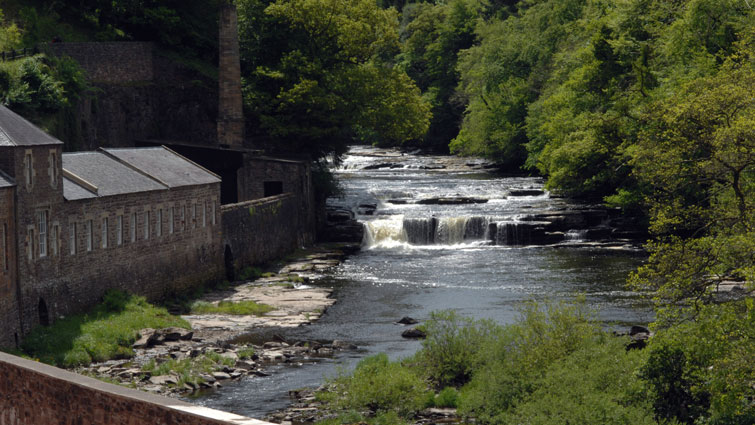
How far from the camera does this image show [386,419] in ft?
79.7

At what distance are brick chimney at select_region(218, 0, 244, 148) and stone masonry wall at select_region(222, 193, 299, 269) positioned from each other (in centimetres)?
677

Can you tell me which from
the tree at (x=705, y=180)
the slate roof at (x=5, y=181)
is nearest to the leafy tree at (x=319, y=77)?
the slate roof at (x=5, y=181)

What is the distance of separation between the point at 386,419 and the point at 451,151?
2808 inches

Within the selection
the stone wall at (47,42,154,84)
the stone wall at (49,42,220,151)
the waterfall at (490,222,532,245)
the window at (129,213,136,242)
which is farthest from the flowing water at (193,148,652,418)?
the stone wall at (47,42,154,84)

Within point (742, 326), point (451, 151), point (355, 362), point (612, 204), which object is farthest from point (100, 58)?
point (742, 326)

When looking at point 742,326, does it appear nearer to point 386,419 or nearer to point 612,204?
point 386,419

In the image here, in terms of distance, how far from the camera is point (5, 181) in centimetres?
3041

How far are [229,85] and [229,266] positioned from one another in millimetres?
17531

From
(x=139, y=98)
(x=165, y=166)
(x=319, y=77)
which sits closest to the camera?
(x=165, y=166)

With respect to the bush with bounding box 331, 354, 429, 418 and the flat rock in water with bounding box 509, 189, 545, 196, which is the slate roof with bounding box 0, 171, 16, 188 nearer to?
the bush with bounding box 331, 354, 429, 418

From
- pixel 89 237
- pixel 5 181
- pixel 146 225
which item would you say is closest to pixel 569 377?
pixel 5 181

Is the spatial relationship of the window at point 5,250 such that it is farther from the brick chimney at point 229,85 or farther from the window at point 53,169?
the brick chimney at point 229,85

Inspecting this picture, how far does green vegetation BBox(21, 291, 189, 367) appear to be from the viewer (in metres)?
30.2

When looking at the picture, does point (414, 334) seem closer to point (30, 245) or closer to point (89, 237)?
point (89, 237)
